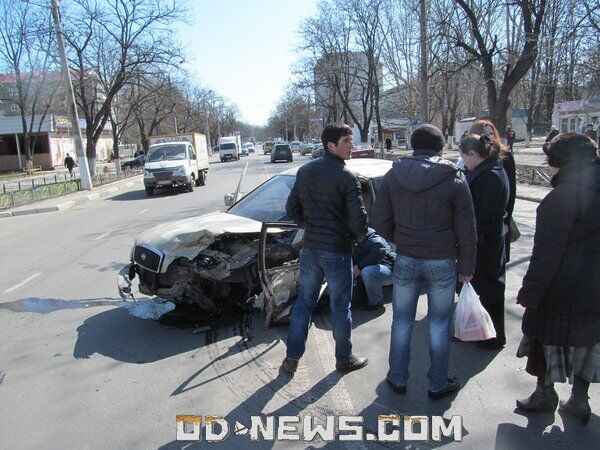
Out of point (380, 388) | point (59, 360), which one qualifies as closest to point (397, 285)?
point (380, 388)

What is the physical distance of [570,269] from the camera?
9.47 feet

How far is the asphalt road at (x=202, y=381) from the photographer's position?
315 centimetres

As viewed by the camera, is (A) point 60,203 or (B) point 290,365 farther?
(A) point 60,203

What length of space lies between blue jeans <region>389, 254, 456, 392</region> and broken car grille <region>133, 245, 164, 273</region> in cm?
244

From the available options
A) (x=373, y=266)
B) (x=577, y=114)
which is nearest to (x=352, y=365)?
(x=373, y=266)

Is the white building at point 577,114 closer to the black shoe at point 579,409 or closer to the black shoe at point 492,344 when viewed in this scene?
the black shoe at point 492,344

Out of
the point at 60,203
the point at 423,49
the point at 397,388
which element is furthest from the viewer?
the point at 60,203

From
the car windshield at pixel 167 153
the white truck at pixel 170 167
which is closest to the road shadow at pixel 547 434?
the white truck at pixel 170 167

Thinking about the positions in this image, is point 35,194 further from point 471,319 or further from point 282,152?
point 282,152

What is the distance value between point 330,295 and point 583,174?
1.84 meters

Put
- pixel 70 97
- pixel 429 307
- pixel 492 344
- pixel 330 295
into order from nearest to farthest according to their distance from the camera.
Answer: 1. pixel 429 307
2. pixel 330 295
3. pixel 492 344
4. pixel 70 97

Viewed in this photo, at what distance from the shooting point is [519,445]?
2906mm

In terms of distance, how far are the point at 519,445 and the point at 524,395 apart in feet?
2.13

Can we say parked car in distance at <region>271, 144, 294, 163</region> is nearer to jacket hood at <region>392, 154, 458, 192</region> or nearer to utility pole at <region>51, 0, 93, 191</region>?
utility pole at <region>51, 0, 93, 191</region>
